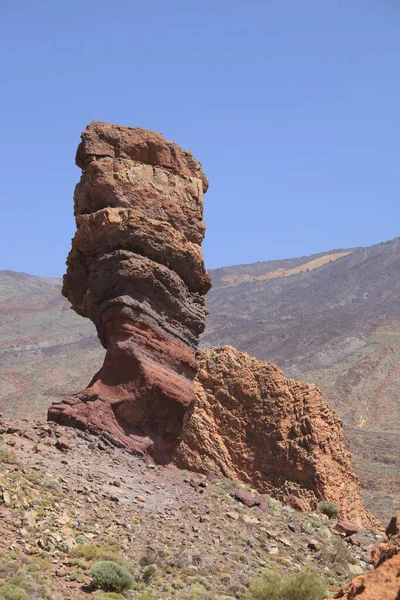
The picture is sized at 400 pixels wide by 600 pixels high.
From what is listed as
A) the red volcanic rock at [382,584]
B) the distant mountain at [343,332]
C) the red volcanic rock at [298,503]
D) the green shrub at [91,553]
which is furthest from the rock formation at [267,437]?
the distant mountain at [343,332]

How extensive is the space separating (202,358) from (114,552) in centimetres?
987

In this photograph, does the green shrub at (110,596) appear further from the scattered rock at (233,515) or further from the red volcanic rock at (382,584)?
the scattered rock at (233,515)

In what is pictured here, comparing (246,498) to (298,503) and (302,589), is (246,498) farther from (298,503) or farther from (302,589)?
(302,589)

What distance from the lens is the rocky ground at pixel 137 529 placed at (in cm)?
1107

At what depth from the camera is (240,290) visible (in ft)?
530

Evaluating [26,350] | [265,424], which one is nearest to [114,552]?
[265,424]

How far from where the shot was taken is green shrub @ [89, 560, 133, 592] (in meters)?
10.6

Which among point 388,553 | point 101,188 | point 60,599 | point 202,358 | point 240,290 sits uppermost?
point 240,290

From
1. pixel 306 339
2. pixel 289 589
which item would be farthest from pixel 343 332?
pixel 289 589

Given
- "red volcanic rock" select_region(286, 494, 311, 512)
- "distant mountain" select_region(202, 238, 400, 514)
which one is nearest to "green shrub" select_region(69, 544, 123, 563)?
"red volcanic rock" select_region(286, 494, 311, 512)

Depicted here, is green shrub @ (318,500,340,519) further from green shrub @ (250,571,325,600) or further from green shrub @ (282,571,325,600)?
green shrub @ (282,571,325,600)

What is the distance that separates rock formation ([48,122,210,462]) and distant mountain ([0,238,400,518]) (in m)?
20.0

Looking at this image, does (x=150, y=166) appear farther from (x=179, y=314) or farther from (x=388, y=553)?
(x=388, y=553)

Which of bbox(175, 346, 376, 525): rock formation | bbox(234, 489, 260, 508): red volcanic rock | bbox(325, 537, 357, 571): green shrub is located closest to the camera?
bbox(325, 537, 357, 571): green shrub
